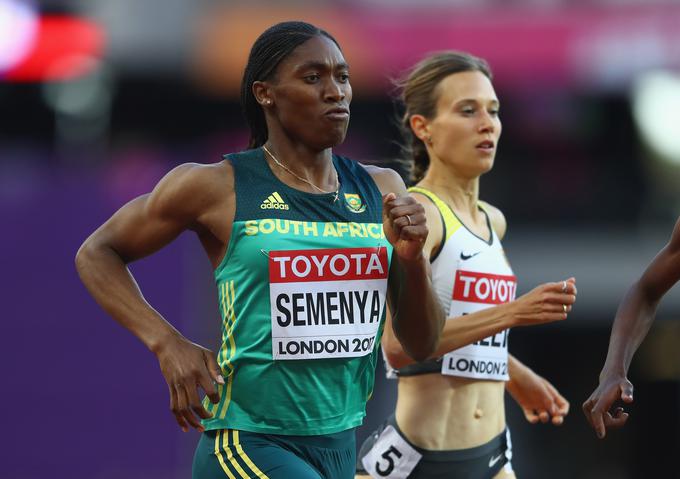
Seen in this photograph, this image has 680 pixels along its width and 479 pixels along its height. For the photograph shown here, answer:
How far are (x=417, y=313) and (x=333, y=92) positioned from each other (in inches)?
32.5

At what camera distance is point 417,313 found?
4.36 m

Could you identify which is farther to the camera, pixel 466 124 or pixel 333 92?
pixel 466 124

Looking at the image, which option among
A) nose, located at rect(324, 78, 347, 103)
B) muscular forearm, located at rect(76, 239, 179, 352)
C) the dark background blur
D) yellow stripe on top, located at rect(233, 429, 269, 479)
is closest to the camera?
yellow stripe on top, located at rect(233, 429, 269, 479)

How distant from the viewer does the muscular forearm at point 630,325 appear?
4.66 metres

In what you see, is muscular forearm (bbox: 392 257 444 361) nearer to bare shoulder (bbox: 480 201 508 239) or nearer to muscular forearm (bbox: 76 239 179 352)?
muscular forearm (bbox: 76 239 179 352)

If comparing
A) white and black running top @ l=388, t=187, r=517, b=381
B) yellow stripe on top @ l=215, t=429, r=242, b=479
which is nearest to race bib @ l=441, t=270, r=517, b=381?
white and black running top @ l=388, t=187, r=517, b=381

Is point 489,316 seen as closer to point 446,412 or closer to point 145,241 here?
point 446,412

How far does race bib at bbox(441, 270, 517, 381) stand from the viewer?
512 centimetres

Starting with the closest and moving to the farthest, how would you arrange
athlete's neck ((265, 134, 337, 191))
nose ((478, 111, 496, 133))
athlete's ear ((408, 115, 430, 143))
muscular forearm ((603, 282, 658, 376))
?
athlete's neck ((265, 134, 337, 191)), muscular forearm ((603, 282, 658, 376)), nose ((478, 111, 496, 133)), athlete's ear ((408, 115, 430, 143))

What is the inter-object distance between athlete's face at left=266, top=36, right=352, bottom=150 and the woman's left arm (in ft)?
1.05

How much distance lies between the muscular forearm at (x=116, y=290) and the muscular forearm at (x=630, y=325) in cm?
167

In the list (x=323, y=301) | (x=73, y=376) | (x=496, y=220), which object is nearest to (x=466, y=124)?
(x=496, y=220)

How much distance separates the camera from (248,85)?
447cm

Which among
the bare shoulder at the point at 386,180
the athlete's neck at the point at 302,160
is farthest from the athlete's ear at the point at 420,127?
the athlete's neck at the point at 302,160
